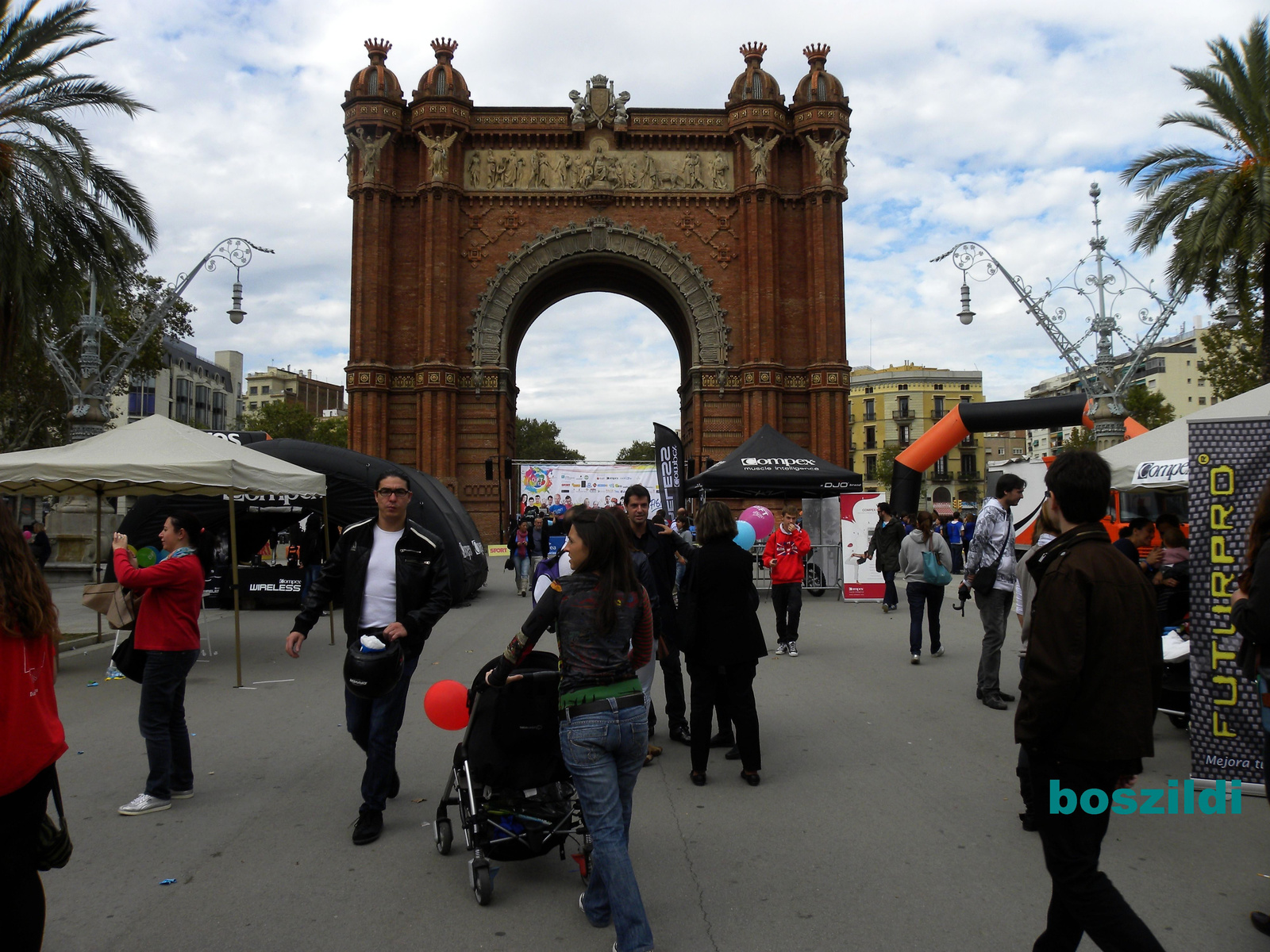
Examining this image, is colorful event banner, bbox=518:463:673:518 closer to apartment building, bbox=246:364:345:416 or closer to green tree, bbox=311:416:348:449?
green tree, bbox=311:416:348:449

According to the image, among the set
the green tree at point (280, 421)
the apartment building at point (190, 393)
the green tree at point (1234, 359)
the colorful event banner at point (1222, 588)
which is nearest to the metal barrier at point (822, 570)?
the colorful event banner at point (1222, 588)

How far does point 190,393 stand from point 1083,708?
91868mm

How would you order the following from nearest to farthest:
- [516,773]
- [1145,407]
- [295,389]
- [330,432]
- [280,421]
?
[516,773], [1145,407], [280,421], [330,432], [295,389]

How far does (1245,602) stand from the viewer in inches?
137

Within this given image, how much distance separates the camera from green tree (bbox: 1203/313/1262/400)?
29078mm

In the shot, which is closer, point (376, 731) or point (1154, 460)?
point (376, 731)

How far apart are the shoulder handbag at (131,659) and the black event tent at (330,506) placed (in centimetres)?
974

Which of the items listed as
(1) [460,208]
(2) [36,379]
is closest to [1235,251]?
(1) [460,208]

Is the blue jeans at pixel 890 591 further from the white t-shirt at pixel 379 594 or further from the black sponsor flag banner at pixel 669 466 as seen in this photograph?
the white t-shirt at pixel 379 594

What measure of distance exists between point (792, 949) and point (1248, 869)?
99.7 inches

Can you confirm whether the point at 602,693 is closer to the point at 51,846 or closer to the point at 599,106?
the point at 51,846

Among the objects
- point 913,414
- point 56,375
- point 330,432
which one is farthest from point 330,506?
point 913,414

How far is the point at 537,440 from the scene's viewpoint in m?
99.3

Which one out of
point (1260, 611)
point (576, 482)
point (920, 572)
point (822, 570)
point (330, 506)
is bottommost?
point (822, 570)
